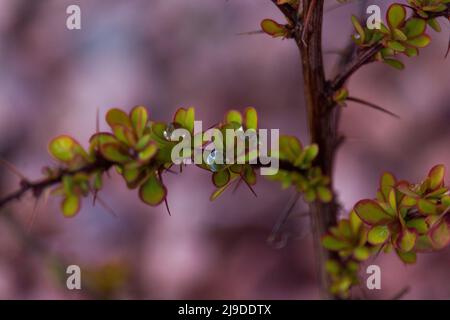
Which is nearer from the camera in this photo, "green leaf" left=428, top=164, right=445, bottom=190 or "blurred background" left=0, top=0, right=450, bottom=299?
"green leaf" left=428, top=164, right=445, bottom=190

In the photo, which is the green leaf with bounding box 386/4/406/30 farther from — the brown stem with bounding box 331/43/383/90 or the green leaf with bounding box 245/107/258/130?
the green leaf with bounding box 245/107/258/130

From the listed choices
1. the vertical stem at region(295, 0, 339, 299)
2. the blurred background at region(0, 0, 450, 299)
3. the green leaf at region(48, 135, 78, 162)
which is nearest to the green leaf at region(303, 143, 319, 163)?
the vertical stem at region(295, 0, 339, 299)

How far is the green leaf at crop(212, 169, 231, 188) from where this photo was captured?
46 centimetres

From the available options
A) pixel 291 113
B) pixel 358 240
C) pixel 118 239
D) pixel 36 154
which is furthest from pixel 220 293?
pixel 358 240

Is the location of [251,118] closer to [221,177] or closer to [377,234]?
[221,177]

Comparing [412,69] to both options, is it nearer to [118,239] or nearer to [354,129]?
[354,129]

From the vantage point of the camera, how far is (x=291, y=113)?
1402 millimetres

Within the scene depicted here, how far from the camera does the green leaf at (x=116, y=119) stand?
45cm

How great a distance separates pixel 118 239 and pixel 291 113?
564 millimetres

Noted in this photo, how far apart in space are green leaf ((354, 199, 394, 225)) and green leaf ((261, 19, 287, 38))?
0.18 meters

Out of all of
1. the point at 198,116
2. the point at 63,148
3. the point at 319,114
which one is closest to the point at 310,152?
the point at 319,114

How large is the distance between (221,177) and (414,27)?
0.81 feet

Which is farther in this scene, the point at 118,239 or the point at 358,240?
the point at 118,239

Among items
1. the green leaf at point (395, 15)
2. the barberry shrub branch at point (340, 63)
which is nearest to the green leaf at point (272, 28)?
the barberry shrub branch at point (340, 63)
